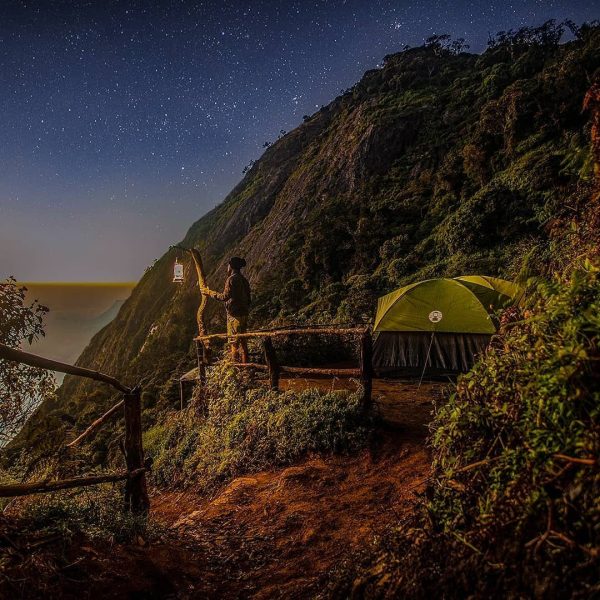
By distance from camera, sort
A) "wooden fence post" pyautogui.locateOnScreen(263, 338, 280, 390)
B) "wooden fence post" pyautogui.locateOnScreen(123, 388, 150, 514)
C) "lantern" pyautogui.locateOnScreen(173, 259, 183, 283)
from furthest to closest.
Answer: "lantern" pyautogui.locateOnScreen(173, 259, 183, 283) → "wooden fence post" pyautogui.locateOnScreen(263, 338, 280, 390) → "wooden fence post" pyautogui.locateOnScreen(123, 388, 150, 514)

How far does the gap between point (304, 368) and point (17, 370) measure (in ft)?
14.3

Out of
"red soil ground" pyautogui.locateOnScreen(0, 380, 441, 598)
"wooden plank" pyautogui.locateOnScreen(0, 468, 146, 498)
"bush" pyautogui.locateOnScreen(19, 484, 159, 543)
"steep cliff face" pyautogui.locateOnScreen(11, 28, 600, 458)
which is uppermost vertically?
"steep cliff face" pyautogui.locateOnScreen(11, 28, 600, 458)

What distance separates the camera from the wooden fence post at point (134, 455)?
14.8ft

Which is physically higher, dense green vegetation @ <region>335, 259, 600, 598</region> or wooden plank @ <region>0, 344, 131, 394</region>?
wooden plank @ <region>0, 344, 131, 394</region>

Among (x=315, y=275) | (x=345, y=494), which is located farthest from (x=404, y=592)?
(x=315, y=275)

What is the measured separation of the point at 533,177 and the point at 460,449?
1740 centimetres

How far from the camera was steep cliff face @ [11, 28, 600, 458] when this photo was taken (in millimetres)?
16906

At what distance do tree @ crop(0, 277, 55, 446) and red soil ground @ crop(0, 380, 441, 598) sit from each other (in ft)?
5.97

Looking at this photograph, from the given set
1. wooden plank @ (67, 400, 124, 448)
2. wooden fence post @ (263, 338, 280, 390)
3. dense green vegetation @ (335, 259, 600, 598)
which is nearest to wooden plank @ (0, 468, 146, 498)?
wooden plank @ (67, 400, 124, 448)

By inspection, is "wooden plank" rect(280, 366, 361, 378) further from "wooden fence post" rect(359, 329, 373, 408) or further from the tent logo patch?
the tent logo patch

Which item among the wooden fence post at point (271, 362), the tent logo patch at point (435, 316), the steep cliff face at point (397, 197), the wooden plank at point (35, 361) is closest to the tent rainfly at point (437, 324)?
the tent logo patch at point (435, 316)

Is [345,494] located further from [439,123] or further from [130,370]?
[439,123]

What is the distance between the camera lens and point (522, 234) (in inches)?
614

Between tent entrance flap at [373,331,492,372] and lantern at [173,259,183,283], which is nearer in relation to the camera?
tent entrance flap at [373,331,492,372]
